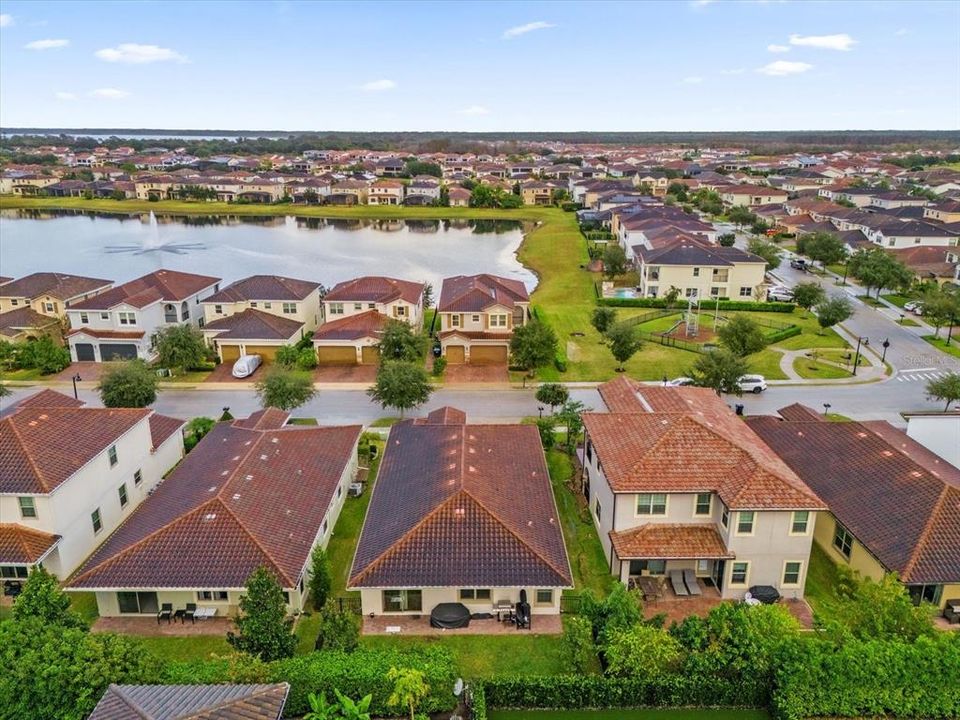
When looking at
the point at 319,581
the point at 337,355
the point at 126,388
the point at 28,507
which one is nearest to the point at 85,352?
the point at 126,388

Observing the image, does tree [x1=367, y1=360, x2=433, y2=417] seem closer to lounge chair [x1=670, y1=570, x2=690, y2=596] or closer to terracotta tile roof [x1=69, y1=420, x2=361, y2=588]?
terracotta tile roof [x1=69, y1=420, x2=361, y2=588]

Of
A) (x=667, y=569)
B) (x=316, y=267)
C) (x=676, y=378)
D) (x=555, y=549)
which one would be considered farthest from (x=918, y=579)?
(x=316, y=267)

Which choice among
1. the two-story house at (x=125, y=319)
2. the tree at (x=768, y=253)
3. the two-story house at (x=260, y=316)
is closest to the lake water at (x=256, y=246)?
the tree at (x=768, y=253)

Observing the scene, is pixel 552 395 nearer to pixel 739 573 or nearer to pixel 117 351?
pixel 739 573

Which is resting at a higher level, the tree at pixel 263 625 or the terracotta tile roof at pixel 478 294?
the terracotta tile roof at pixel 478 294

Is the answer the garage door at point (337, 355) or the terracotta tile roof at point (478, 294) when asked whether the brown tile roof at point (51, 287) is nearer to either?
the garage door at point (337, 355)

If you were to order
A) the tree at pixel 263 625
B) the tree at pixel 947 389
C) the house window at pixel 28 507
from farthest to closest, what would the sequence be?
1. the tree at pixel 947 389
2. the house window at pixel 28 507
3. the tree at pixel 263 625

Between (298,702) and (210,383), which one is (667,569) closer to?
(298,702)
